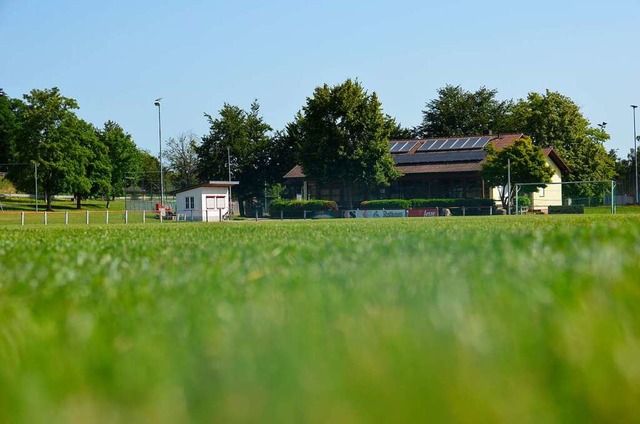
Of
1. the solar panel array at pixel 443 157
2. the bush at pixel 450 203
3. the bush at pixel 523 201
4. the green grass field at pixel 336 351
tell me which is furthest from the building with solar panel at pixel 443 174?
the green grass field at pixel 336 351

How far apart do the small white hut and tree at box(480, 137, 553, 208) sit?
64.3 feet

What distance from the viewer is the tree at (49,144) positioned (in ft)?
251

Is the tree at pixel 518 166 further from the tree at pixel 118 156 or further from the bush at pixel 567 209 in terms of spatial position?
the tree at pixel 118 156

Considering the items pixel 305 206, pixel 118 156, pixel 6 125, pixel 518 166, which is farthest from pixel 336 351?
pixel 6 125

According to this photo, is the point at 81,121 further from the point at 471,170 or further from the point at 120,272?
the point at 120,272

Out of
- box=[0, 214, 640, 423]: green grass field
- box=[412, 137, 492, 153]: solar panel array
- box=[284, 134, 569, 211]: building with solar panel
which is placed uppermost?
box=[412, 137, 492, 153]: solar panel array

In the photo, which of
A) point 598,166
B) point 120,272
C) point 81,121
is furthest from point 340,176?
point 120,272

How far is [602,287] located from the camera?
2432 mm

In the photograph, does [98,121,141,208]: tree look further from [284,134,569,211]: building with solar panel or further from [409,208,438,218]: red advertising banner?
[409,208,438,218]: red advertising banner

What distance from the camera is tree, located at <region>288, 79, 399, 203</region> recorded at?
62.4 m

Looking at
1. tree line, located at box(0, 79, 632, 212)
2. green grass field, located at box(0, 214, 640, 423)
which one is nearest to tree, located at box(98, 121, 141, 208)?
tree line, located at box(0, 79, 632, 212)

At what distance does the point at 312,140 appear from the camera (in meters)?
63.7

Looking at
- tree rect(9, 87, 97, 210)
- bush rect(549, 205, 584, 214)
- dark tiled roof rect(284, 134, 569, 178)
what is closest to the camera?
bush rect(549, 205, 584, 214)

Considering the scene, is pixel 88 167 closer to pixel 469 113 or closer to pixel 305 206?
pixel 305 206
